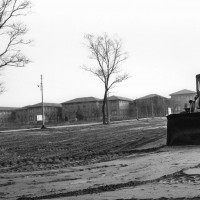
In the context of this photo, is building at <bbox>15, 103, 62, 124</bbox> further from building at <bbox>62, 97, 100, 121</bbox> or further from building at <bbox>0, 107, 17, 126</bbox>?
building at <bbox>62, 97, 100, 121</bbox>

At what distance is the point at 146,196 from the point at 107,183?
131 centimetres

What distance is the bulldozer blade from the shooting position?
1202 cm

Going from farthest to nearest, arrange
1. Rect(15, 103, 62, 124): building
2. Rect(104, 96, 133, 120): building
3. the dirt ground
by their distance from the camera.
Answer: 1. Rect(104, 96, 133, 120): building
2. Rect(15, 103, 62, 124): building
3. the dirt ground

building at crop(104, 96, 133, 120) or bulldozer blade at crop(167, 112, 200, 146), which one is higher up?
building at crop(104, 96, 133, 120)

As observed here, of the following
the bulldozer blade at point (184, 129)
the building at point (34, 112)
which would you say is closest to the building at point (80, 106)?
the building at point (34, 112)

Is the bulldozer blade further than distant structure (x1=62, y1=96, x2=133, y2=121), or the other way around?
distant structure (x1=62, y1=96, x2=133, y2=121)

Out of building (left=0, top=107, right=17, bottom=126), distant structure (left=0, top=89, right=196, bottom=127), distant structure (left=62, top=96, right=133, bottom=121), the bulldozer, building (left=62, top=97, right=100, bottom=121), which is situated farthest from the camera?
building (left=0, top=107, right=17, bottom=126)

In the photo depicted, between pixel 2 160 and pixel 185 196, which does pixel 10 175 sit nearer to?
pixel 2 160

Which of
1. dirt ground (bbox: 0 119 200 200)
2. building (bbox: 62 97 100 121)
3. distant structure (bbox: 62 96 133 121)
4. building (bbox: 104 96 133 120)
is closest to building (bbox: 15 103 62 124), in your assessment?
building (bbox: 62 97 100 121)

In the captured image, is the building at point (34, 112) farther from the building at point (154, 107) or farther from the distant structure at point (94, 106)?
the building at point (154, 107)

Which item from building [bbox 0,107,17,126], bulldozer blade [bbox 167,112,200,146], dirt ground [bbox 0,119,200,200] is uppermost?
building [bbox 0,107,17,126]

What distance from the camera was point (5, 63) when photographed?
33.5 metres

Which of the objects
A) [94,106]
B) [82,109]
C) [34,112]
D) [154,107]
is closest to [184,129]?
[154,107]

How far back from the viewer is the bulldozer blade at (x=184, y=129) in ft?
39.4
